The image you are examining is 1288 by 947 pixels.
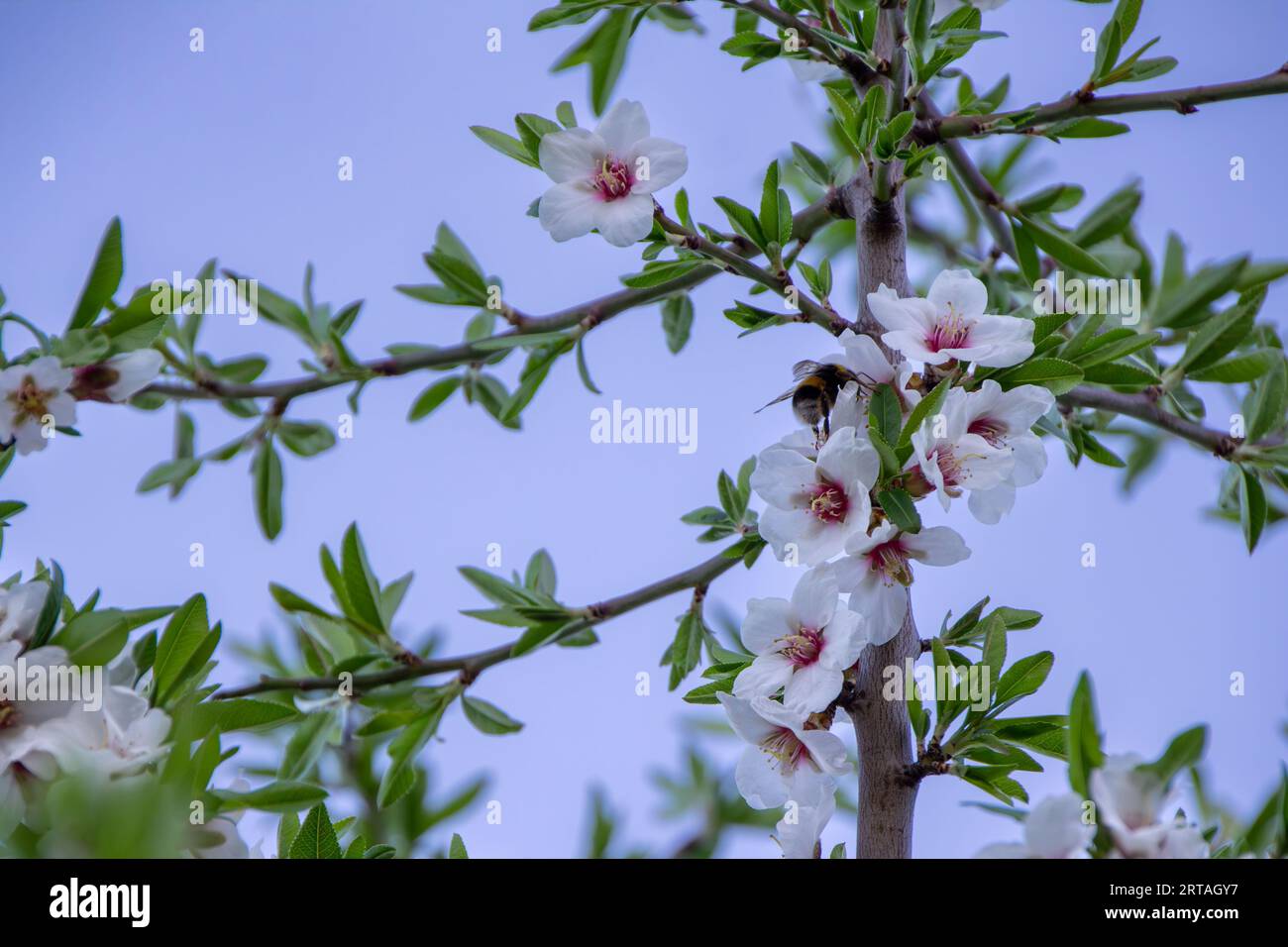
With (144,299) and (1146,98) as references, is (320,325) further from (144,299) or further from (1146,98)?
(1146,98)

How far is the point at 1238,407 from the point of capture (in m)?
1.33

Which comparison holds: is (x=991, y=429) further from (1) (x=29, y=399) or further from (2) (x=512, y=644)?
(1) (x=29, y=399)

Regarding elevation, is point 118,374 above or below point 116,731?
above

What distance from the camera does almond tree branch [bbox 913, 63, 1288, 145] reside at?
98cm

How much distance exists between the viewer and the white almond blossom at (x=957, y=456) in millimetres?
773

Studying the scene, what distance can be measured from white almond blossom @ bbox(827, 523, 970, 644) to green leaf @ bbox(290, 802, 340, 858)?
0.41 m

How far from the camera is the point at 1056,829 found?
1.96ft

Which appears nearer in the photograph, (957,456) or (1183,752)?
(1183,752)

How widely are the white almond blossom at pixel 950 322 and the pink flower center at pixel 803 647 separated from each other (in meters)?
0.22

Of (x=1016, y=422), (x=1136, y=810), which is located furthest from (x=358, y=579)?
(x=1136, y=810)

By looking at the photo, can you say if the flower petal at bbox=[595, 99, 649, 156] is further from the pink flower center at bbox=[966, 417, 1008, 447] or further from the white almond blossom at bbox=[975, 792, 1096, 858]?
the white almond blossom at bbox=[975, 792, 1096, 858]

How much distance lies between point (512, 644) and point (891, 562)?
413mm

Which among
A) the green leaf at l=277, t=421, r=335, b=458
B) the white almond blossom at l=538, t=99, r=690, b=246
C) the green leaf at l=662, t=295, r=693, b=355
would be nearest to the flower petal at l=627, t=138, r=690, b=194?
the white almond blossom at l=538, t=99, r=690, b=246
